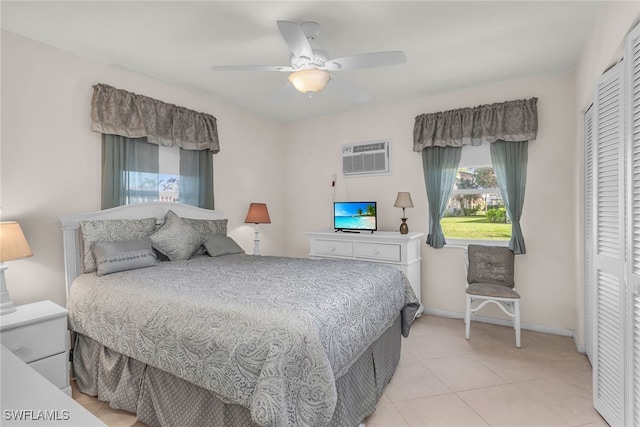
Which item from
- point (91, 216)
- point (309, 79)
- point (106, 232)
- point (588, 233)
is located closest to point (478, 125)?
point (588, 233)

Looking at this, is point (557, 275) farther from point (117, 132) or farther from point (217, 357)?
point (117, 132)

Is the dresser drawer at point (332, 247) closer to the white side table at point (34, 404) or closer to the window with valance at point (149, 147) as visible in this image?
the window with valance at point (149, 147)

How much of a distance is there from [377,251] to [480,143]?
1.67 metres

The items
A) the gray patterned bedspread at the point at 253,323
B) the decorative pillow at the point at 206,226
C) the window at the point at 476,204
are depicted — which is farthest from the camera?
the window at the point at 476,204

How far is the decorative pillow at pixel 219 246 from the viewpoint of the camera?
3215mm

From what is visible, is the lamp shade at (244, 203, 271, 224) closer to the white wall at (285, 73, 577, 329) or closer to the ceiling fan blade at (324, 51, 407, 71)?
the white wall at (285, 73, 577, 329)

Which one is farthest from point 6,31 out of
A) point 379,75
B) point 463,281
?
point 463,281

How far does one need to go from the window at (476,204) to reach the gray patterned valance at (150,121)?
2.97 m

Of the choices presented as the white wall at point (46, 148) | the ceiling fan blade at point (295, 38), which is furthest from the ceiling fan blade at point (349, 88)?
the white wall at point (46, 148)

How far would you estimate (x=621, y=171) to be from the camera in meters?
1.71

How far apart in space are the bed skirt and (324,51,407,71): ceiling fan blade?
6.29 ft

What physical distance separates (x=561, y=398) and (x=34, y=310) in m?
3.63

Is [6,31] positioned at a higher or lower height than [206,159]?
higher

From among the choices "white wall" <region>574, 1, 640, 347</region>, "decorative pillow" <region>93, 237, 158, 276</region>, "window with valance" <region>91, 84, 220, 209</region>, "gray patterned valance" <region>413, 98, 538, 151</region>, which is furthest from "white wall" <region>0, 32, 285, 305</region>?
"white wall" <region>574, 1, 640, 347</region>
